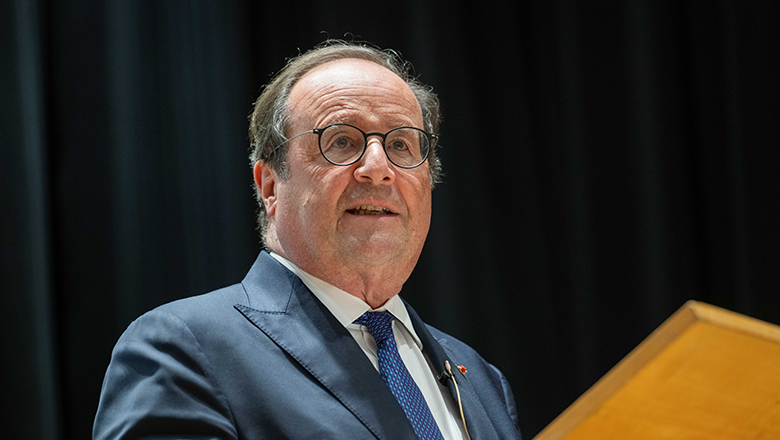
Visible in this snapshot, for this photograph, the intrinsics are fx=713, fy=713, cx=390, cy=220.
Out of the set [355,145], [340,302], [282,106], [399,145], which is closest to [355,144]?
[355,145]

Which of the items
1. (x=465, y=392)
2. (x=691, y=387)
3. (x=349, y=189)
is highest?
(x=349, y=189)

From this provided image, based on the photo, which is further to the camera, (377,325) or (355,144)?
(355,144)

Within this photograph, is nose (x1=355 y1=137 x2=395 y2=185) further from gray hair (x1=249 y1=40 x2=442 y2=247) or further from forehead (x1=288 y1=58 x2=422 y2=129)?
gray hair (x1=249 y1=40 x2=442 y2=247)

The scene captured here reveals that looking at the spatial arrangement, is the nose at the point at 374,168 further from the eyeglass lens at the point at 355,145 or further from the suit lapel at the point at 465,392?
the suit lapel at the point at 465,392

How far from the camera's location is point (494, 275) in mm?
2498

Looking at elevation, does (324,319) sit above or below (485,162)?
below

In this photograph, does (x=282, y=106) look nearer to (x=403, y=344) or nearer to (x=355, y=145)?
(x=355, y=145)

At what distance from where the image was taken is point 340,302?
56.9 inches

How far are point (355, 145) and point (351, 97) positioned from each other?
114 millimetres

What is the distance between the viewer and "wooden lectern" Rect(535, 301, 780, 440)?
0.59m

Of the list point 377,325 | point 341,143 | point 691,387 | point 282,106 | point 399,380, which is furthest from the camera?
point 282,106

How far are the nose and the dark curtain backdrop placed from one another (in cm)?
73

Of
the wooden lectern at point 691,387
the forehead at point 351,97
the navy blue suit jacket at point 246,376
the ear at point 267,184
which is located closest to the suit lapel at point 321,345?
the navy blue suit jacket at point 246,376

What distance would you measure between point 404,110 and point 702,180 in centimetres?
127
